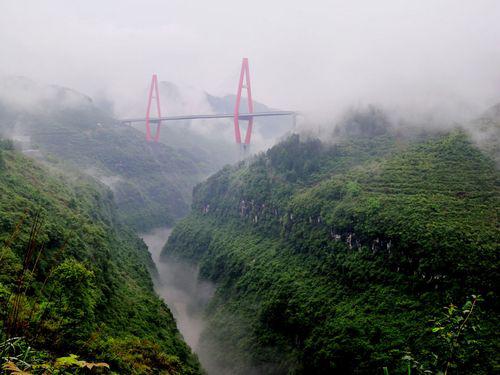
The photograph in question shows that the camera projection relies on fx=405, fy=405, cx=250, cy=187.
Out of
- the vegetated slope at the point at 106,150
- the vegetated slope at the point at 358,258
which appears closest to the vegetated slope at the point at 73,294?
the vegetated slope at the point at 358,258

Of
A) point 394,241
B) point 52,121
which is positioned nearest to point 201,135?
point 52,121

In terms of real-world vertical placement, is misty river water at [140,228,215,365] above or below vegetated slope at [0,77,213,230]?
below

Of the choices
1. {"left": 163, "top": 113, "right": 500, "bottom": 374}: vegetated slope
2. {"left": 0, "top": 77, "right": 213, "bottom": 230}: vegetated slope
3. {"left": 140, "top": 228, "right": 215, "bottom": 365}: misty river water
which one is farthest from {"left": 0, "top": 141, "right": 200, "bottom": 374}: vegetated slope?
{"left": 0, "top": 77, "right": 213, "bottom": 230}: vegetated slope

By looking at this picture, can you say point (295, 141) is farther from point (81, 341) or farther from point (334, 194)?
point (81, 341)

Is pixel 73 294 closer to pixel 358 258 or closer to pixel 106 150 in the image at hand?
pixel 358 258

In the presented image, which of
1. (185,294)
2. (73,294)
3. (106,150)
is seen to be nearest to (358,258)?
(73,294)

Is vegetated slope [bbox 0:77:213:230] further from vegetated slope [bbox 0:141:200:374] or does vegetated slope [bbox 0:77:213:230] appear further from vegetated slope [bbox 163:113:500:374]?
vegetated slope [bbox 0:141:200:374]

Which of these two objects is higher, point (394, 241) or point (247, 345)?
point (394, 241)
